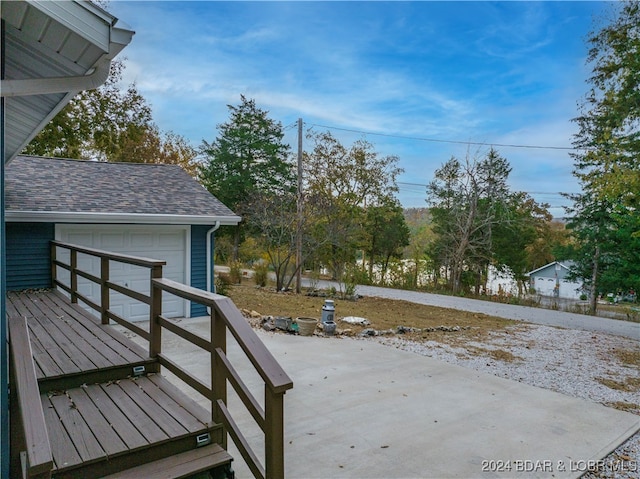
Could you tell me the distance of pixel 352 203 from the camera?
2228 cm

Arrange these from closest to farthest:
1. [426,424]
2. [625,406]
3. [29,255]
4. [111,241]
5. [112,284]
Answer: [112,284]
[426,424]
[625,406]
[29,255]
[111,241]

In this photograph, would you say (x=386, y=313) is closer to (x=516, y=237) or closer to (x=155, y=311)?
(x=155, y=311)

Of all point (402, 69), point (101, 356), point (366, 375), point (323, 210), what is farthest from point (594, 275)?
point (101, 356)

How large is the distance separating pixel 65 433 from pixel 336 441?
6.94 ft

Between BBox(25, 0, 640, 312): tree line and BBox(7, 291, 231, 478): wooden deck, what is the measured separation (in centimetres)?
1128

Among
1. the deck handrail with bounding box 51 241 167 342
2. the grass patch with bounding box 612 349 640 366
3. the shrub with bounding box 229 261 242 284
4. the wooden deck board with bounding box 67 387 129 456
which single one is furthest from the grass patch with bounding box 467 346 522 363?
the shrub with bounding box 229 261 242 284

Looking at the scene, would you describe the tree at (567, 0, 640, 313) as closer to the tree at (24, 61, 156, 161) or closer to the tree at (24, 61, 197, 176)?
the tree at (24, 61, 197, 176)

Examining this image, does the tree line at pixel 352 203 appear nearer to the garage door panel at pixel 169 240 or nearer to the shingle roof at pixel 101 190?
the shingle roof at pixel 101 190

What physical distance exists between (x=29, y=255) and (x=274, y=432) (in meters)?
6.60

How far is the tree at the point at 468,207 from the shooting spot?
20078 millimetres

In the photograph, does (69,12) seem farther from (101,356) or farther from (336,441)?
(336,441)

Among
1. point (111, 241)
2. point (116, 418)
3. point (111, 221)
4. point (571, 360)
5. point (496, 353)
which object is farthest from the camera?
point (111, 241)

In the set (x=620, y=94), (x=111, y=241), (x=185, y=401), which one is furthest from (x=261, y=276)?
(x=185, y=401)

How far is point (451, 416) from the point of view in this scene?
404 centimetres
